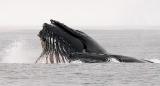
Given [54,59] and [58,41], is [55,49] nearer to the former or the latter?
[58,41]

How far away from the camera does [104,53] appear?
3139 centimetres

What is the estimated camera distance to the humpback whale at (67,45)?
30.3 meters

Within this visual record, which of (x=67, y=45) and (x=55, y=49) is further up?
(x=67, y=45)

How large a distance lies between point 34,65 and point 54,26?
2.55 meters

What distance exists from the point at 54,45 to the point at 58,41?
0.31 m

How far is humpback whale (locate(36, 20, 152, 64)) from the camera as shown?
30.3 meters

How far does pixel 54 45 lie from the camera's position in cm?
3066

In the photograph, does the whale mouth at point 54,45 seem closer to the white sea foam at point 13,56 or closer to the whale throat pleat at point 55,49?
the whale throat pleat at point 55,49

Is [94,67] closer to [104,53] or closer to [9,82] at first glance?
[104,53]

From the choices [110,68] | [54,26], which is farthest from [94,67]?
[54,26]

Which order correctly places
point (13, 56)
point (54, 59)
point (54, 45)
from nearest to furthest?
point (54, 45) → point (54, 59) → point (13, 56)

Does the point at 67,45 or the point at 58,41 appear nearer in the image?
the point at 67,45

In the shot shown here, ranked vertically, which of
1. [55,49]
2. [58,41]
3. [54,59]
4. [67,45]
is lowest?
[54,59]

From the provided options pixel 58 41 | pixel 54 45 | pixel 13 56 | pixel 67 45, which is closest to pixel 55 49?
pixel 54 45
